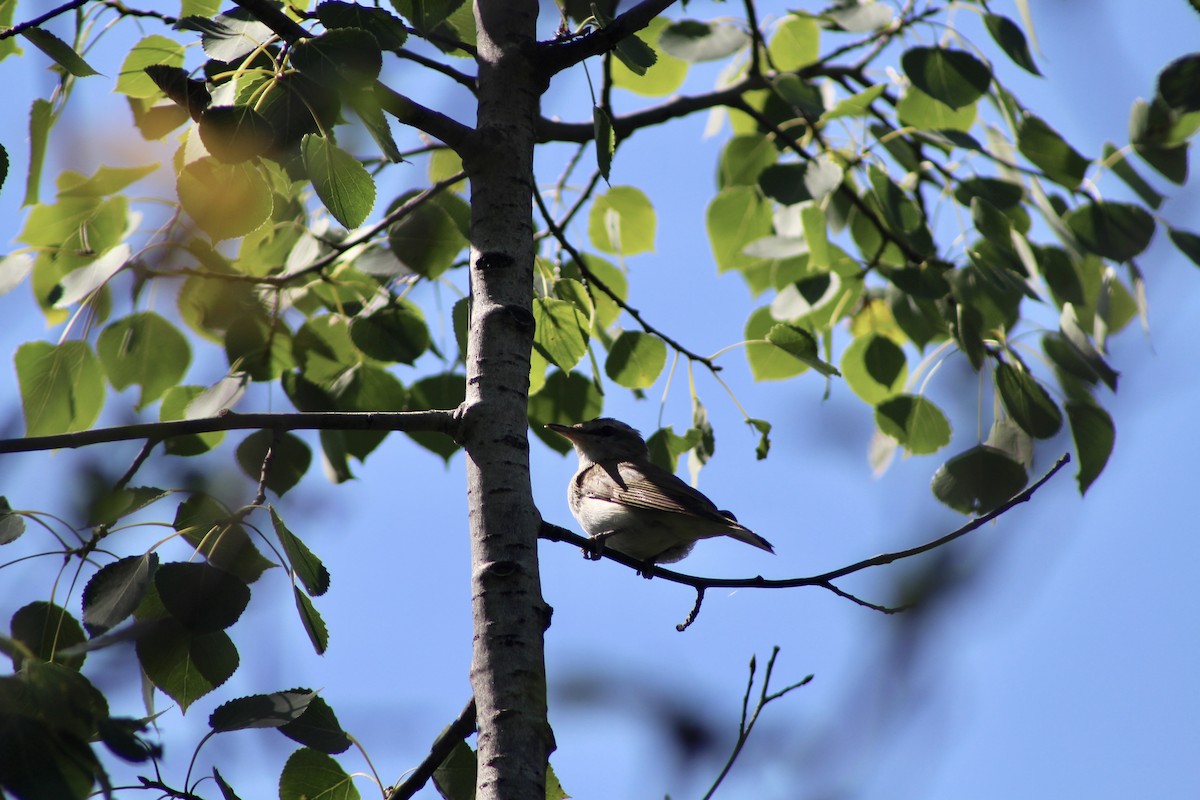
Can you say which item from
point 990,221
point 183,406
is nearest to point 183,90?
point 183,406

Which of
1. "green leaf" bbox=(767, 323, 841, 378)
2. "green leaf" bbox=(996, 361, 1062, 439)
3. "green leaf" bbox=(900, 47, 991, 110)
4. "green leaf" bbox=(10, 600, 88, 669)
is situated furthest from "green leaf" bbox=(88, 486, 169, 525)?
"green leaf" bbox=(900, 47, 991, 110)

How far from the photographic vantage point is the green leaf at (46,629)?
101 inches

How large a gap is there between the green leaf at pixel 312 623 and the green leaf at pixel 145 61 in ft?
5.68

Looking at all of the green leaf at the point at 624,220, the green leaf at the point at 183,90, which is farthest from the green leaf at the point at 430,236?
the green leaf at the point at 183,90

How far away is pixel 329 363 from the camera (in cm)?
415

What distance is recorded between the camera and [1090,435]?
12.5 ft

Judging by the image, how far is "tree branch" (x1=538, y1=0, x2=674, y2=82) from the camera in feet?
8.78

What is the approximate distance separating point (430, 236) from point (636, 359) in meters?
0.95

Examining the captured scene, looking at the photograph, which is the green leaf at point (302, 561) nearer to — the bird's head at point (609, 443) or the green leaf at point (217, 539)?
the green leaf at point (217, 539)

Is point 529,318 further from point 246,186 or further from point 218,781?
point 218,781

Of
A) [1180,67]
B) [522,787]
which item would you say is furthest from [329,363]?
[1180,67]

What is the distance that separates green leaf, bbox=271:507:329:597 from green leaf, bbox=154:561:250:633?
0.54 feet

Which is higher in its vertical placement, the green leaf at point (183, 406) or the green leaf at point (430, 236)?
the green leaf at point (430, 236)

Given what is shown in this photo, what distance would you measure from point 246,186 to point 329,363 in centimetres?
144
